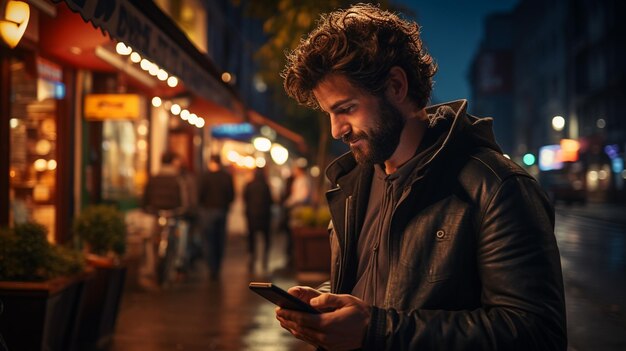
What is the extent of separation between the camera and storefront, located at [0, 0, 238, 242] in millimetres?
6691

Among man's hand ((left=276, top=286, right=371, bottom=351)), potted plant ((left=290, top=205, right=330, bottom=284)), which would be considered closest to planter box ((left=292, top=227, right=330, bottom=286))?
potted plant ((left=290, top=205, right=330, bottom=284))

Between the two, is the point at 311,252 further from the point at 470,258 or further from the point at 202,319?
the point at 470,258

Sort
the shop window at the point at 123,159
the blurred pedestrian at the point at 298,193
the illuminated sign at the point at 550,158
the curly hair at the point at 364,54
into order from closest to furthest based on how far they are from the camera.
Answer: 1. the curly hair at the point at 364,54
2. the shop window at the point at 123,159
3. the blurred pedestrian at the point at 298,193
4. the illuminated sign at the point at 550,158

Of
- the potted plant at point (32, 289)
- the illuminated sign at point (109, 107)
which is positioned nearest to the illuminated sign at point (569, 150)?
the illuminated sign at point (109, 107)

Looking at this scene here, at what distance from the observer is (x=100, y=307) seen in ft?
22.7

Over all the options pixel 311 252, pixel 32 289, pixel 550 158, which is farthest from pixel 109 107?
pixel 550 158

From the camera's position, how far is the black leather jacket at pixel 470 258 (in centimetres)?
190

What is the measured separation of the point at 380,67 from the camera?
2229mm

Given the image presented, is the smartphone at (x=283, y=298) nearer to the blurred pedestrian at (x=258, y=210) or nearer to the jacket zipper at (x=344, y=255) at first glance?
the jacket zipper at (x=344, y=255)

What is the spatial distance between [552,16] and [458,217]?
70.3 metres

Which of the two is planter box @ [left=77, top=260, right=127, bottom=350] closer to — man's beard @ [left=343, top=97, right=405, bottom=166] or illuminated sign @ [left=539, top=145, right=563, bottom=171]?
man's beard @ [left=343, top=97, right=405, bottom=166]

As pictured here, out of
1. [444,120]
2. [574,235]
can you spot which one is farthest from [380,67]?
[574,235]

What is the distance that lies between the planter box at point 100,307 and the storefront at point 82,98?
199cm

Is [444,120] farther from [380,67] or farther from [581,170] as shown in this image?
[581,170]
